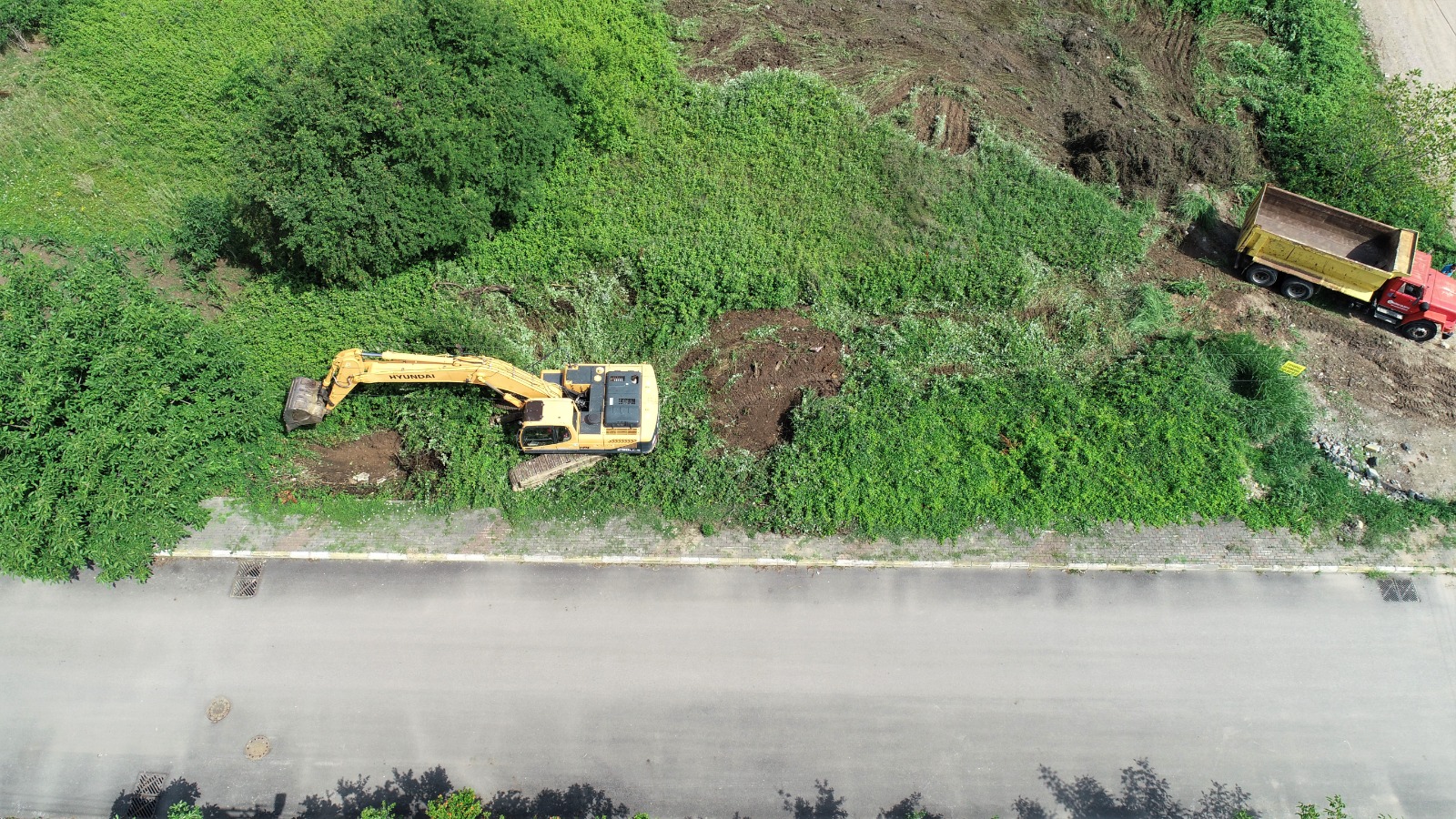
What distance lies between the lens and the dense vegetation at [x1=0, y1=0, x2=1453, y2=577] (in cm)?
1570

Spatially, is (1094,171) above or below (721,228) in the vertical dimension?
above

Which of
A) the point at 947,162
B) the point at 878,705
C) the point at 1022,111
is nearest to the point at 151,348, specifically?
the point at 878,705

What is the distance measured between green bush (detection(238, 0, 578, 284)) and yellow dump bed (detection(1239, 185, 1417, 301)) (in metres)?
20.3

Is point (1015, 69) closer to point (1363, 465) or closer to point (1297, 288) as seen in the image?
point (1297, 288)

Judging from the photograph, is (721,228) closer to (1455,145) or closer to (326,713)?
(326,713)

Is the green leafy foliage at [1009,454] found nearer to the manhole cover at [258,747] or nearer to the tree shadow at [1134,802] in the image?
the tree shadow at [1134,802]

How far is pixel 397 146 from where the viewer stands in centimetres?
1883

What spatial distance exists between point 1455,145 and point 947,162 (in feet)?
47.1

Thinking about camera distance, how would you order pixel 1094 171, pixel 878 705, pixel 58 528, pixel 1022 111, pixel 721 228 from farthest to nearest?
1. pixel 1022 111
2. pixel 1094 171
3. pixel 721 228
4. pixel 878 705
5. pixel 58 528

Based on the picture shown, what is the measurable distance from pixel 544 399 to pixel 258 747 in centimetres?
900

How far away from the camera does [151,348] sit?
610 inches

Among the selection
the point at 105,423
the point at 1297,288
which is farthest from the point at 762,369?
the point at 1297,288

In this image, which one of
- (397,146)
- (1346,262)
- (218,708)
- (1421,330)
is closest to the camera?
(218,708)

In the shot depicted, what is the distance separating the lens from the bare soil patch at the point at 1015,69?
22594 mm
